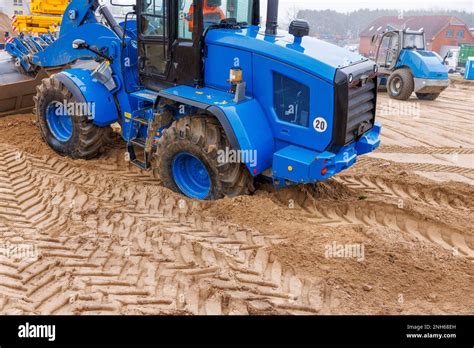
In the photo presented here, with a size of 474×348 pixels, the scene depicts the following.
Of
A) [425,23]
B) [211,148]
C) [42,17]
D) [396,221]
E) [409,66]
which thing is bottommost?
[396,221]

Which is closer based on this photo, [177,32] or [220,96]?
[220,96]

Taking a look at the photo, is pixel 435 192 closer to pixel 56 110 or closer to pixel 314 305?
pixel 314 305

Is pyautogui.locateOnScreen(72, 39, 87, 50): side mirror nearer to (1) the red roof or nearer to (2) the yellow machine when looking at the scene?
(2) the yellow machine

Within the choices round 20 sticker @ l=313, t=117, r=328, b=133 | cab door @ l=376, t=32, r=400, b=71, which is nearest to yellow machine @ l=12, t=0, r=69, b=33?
round 20 sticker @ l=313, t=117, r=328, b=133

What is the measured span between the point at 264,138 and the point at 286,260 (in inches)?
55.0

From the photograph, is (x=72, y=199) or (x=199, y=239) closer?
(x=199, y=239)

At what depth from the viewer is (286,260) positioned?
3.98m

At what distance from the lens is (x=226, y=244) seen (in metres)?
4.25

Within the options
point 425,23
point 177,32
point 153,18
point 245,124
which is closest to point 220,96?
point 245,124

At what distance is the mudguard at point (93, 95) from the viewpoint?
601 cm

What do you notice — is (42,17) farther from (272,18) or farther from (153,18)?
(272,18)

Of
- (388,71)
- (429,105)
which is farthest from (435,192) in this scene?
(388,71)

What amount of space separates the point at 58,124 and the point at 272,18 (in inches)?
135

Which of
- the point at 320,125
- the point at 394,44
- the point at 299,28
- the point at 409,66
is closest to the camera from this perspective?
the point at 320,125
